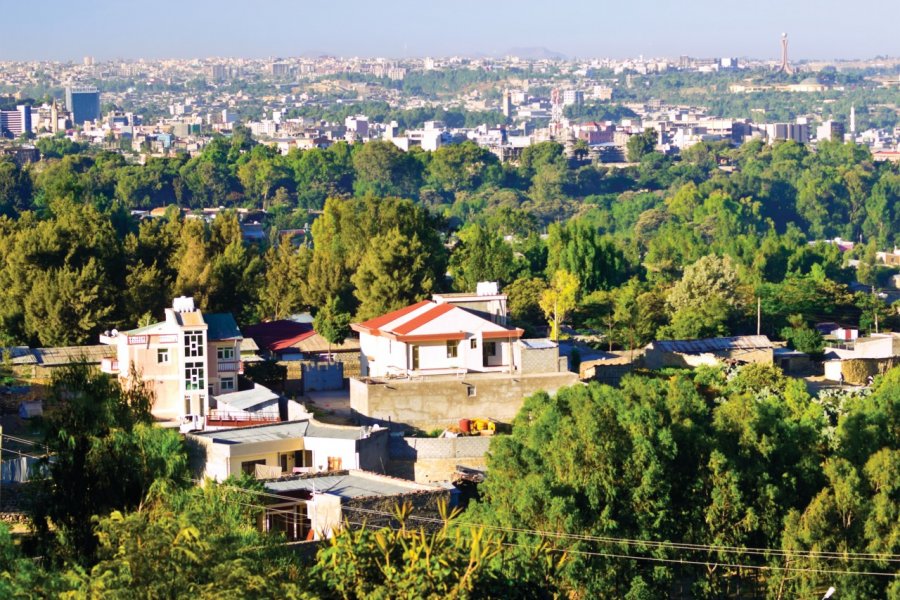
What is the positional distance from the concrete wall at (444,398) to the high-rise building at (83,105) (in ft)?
428

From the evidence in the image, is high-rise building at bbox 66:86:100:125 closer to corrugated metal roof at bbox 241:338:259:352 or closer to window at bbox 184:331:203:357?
corrugated metal roof at bbox 241:338:259:352

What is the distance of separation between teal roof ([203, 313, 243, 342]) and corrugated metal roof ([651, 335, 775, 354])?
6.43 m

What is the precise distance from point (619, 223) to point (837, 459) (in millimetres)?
57181

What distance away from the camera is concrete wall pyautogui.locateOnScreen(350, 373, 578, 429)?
2109 centimetres

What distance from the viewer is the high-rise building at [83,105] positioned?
150 metres

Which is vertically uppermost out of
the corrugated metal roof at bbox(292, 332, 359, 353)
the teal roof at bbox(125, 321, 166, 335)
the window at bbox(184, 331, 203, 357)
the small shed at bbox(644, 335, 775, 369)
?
the teal roof at bbox(125, 321, 166, 335)

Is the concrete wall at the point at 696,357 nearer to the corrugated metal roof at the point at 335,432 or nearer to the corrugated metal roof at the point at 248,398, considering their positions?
the corrugated metal roof at the point at 248,398

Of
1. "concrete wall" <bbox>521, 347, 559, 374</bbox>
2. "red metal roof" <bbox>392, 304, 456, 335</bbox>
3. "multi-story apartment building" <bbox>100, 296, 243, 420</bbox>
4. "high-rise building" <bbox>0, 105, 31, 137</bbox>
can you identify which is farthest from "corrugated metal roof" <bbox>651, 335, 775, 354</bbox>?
"high-rise building" <bbox>0, 105, 31, 137</bbox>

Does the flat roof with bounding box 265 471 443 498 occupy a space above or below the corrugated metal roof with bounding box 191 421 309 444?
below

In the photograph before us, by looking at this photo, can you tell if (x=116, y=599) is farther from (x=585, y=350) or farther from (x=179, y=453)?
(x=585, y=350)

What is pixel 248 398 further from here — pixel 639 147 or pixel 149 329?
pixel 639 147

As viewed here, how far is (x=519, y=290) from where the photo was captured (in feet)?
104

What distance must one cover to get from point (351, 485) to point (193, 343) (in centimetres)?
528

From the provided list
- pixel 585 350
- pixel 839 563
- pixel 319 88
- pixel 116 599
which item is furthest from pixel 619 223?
pixel 319 88
